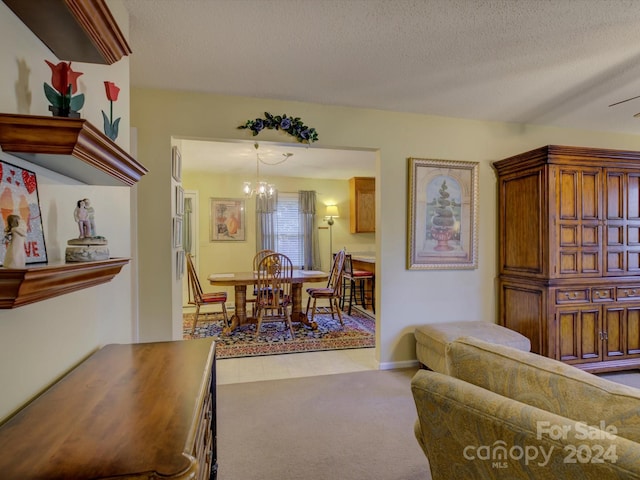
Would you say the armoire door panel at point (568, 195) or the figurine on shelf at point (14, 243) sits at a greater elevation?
the armoire door panel at point (568, 195)

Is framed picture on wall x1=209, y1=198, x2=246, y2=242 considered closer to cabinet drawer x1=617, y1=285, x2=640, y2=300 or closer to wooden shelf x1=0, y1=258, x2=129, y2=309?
wooden shelf x1=0, y1=258, x2=129, y2=309

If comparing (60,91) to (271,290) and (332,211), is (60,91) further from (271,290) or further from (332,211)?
(332,211)

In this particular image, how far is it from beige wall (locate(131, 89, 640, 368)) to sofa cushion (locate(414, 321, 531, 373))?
0.65ft

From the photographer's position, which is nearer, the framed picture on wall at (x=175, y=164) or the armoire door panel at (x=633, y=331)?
the framed picture on wall at (x=175, y=164)

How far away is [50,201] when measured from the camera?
105 cm

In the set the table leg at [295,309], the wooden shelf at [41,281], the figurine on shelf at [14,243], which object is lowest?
the table leg at [295,309]

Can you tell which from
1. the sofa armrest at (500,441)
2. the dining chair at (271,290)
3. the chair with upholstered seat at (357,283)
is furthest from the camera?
the chair with upholstered seat at (357,283)

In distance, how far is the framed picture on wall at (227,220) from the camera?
5863 millimetres

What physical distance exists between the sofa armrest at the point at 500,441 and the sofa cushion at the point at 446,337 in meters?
1.79

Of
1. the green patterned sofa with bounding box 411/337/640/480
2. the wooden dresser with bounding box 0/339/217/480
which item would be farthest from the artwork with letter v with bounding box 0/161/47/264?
the green patterned sofa with bounding box 411/337/640/480

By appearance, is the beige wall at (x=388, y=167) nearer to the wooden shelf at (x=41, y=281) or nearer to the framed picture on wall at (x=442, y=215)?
the framed picture on wall at (x=442, y=215)

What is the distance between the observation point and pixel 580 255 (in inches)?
111

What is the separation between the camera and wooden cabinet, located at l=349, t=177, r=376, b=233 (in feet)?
20.3

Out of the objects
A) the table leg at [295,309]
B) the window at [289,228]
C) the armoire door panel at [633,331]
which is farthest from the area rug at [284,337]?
the armoire door panel at [633,331]
